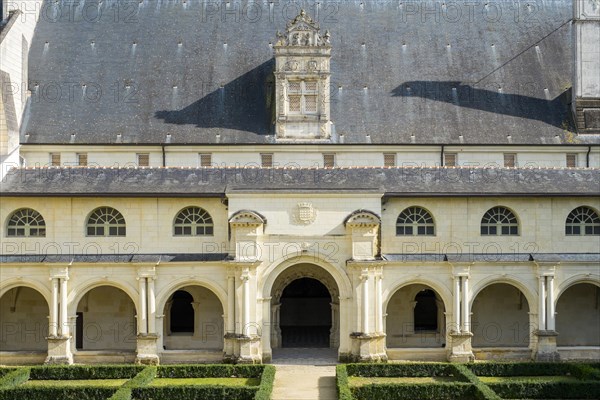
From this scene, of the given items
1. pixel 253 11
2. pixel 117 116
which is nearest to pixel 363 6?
pixel 253 11

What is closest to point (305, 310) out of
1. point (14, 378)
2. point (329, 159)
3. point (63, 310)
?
point (329, 159)

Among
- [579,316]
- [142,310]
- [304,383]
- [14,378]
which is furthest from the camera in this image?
[579,316]

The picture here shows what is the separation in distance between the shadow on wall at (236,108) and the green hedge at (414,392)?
2048 cm

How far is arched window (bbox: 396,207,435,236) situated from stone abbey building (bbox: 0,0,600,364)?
0.12 meters

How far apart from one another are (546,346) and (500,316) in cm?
398

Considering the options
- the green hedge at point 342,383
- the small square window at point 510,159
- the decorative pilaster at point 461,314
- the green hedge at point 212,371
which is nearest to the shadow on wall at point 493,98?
the small square window at point 510,159

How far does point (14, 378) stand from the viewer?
36.5 m

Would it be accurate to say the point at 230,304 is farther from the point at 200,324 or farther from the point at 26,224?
the point at 26,224

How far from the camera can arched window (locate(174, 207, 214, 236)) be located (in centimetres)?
4388

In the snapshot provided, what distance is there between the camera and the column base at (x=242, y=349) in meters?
41.3

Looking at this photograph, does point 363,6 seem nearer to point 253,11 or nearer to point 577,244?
point 253,11

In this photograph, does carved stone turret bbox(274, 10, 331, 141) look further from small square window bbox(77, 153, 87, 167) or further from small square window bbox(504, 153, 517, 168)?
small square window bbox(77, 153, 87, 167)

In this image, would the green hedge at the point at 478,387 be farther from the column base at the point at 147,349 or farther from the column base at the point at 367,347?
the column base at the point at 147,349

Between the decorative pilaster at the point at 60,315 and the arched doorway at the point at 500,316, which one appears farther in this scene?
the arched doorway at the point at 500,316
